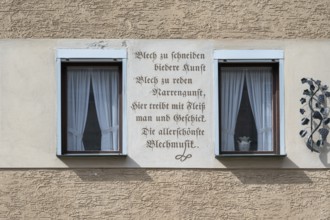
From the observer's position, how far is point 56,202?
41.2 ft

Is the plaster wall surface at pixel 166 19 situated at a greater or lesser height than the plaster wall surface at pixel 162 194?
greater

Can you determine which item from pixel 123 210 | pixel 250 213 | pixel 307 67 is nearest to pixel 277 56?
pixel 307 67

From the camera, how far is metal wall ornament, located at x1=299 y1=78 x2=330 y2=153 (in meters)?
12.7

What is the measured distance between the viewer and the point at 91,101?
1295 centimetres

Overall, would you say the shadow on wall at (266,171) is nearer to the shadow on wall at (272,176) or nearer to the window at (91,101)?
the shadow on wall at (272,176)

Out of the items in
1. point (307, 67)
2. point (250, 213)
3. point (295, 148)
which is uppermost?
point (307, 67)

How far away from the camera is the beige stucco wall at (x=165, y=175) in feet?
41.2

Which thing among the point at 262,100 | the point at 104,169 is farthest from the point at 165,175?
the point at 262,100

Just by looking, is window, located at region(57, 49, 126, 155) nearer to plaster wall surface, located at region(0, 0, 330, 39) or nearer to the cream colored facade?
the cream colored facade

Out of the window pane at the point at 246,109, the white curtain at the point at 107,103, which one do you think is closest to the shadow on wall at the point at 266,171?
the window pane at the point at 246,109

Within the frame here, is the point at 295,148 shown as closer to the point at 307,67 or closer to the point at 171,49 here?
the point at 307,67

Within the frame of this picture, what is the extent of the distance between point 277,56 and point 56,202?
3762mm

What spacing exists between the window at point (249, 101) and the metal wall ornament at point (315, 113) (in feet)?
1.12

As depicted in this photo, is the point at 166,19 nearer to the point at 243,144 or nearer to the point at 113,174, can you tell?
the point at 243,144
